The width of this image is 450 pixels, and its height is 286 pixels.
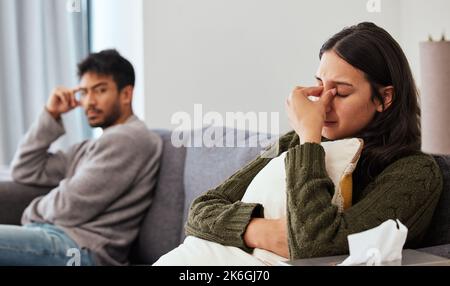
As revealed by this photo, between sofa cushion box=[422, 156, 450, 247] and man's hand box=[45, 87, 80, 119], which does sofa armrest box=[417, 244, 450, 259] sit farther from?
man's hand box=[45, 87, 80, 119]

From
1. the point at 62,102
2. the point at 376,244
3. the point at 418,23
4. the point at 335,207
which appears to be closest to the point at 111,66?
the point at 62,102

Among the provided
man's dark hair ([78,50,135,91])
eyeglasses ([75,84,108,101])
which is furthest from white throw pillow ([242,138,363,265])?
eyeglasses ([75,84,108,101])

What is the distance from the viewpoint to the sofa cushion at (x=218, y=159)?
1496 mm

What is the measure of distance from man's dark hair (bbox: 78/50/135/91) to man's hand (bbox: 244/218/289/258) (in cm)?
83

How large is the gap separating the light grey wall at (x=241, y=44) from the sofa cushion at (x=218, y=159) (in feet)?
0.17

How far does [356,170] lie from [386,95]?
13 centimetres

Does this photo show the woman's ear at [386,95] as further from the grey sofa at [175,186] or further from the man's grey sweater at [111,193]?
the man's grey sweater at [111,193]

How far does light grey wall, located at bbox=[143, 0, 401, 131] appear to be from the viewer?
1418 millimetres

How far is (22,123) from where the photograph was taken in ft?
9.36

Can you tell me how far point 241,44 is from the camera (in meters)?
1.50

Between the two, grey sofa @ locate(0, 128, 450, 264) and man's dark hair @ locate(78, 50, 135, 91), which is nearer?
grey sofa @ locate(0, 128, 450, 264)

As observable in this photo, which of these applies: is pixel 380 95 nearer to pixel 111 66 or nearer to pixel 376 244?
pixel 376 244

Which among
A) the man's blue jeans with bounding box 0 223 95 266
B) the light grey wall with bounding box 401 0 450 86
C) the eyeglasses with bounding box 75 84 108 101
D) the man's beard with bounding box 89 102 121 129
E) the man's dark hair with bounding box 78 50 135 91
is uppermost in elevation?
the light grey wall with bounding box 401 0 450 86

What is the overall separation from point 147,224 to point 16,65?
1177 mm
